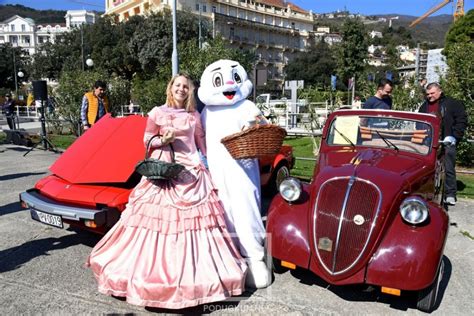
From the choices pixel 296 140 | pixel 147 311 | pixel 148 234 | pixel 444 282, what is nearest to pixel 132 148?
pixel 148 234

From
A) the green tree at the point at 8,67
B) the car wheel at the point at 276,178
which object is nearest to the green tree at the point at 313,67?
the green tree at the point at 8,67

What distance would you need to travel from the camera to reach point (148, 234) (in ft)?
11.7

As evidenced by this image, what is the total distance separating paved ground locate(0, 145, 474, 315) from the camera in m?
3.44

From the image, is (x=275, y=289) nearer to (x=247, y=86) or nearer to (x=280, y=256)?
(x=280, y=256)

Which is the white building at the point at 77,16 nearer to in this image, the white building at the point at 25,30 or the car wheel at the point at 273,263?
the white building at the point at 25,30

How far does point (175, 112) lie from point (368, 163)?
6.48ft

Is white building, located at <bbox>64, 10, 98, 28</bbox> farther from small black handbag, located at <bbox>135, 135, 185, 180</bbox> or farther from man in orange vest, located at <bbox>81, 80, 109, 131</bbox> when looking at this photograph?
small black handbag, located at <bbox>135, 135, 185, 180</bbox>

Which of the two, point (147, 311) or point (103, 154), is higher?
point (103, 154)

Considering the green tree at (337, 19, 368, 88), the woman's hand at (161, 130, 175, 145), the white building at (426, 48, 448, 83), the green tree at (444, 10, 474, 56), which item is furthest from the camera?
the green tree at (444, 10, 474, 56)

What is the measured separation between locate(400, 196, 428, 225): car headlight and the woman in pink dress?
1.49m

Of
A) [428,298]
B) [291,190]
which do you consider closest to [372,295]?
[428,298]

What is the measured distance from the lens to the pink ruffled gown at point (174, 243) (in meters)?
3.29

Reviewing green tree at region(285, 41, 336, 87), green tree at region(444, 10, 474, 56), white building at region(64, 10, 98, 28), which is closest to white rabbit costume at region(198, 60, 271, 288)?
green tree at region(444, 10, 474, 56)

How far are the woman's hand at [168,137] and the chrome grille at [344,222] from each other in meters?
1.46
